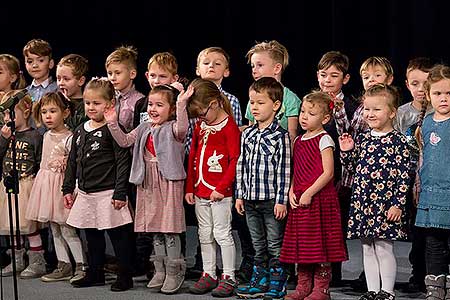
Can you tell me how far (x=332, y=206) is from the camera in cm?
496

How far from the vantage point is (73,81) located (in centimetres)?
591

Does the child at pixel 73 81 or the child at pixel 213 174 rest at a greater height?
the child at pixel 73 81

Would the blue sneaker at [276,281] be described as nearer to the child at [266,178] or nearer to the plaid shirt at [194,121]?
the child at [266,178]

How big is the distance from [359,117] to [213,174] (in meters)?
0.81

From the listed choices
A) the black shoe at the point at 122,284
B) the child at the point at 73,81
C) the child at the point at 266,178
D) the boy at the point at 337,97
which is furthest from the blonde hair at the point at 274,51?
the black shoe at the point at 122,284

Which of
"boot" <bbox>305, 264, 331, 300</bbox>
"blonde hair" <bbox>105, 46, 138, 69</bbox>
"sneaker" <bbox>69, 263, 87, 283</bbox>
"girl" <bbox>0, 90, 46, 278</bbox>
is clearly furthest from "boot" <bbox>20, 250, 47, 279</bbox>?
"boot" <bbox>305, 264, 331, 300</bbox>

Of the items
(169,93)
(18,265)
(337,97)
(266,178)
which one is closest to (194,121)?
(169,93)

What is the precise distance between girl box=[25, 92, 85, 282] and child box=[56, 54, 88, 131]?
0.14m

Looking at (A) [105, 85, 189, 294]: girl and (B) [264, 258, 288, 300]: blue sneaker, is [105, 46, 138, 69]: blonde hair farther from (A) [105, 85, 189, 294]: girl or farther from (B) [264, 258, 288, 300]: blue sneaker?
(B) [264, 258, 288, 300]: blue sneaker

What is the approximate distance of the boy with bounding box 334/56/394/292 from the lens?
5.23 meters

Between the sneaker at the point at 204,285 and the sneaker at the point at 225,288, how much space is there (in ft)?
0.18

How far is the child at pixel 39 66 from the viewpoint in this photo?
615cm

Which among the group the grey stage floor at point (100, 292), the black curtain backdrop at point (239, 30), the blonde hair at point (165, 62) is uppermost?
the black curtain backdrop at point (239, 30)

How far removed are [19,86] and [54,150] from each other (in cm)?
80
